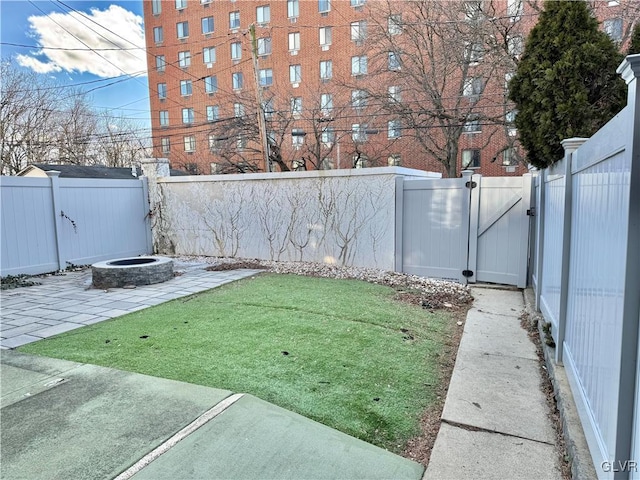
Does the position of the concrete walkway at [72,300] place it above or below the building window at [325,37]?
below

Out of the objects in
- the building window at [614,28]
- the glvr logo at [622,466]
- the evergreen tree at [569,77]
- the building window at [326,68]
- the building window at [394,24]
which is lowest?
the glvr logo at [622,466]

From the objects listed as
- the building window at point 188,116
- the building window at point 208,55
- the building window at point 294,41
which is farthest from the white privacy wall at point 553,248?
the building window at point 188,116

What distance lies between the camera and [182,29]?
106ft

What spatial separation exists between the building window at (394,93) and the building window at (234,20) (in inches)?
753

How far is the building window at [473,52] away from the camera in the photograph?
12.6 meters

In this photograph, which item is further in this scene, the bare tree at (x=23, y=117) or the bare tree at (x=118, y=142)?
the bare tree at (x=118, y=142)

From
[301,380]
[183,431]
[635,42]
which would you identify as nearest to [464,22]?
[635,42]

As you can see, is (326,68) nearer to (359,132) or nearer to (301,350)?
(359,132)

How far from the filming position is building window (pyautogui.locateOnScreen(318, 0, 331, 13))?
26.3 m

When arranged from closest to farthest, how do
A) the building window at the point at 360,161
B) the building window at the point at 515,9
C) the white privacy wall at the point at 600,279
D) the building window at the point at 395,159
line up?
the white privacy wall at the point at 600,279, the building window at the point at 515,9, the building window at the point at 360,161, the building window at the point at 395,159

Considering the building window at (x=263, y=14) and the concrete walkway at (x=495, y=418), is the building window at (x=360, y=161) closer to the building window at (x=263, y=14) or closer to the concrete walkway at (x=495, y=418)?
the building window at (x=263, y=14)

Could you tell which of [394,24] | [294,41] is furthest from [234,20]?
[394,24]

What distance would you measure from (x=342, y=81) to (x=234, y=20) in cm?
1759

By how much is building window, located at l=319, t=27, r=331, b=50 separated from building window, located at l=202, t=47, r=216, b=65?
945cm
